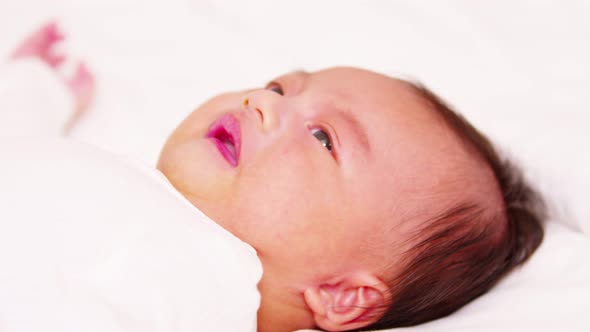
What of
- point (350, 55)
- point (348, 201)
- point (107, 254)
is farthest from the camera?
point (350, 55)

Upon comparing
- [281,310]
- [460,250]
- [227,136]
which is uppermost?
[227,136]

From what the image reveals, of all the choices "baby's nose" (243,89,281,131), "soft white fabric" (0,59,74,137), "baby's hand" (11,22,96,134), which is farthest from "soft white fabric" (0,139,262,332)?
"baby's hand" (11,22,96,134)

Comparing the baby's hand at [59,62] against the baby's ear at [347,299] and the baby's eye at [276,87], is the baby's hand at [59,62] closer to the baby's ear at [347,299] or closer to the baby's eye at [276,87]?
the baby's eye at [276,87]

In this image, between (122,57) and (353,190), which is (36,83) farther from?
(353,190)

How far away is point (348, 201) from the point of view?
0.88 m

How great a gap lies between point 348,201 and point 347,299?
14cm

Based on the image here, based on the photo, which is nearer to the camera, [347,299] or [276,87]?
[347,299]

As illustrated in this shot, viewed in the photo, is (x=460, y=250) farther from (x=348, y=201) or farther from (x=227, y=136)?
(x=227, y=136)

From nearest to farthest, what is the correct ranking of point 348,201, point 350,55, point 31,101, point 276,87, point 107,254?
point 107,254 < point 348,201 < point 276,87 < point 31,101 < point 350,55

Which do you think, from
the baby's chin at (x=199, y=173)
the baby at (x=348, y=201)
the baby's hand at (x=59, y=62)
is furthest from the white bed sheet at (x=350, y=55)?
the baby's chin at (x=199, y=173)

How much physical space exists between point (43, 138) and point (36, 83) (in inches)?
20.4

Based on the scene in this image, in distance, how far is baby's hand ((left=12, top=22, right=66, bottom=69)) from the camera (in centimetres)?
144

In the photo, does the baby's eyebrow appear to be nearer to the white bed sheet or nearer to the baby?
the baby

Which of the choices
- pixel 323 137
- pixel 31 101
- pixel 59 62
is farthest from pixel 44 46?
pixel 323 137
